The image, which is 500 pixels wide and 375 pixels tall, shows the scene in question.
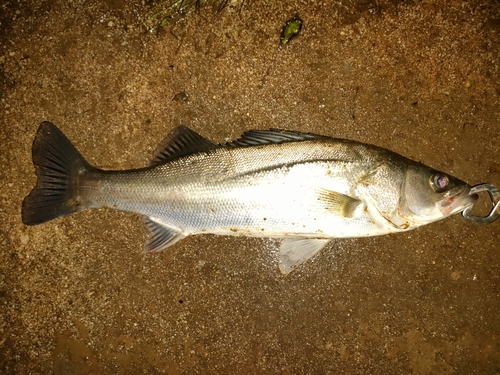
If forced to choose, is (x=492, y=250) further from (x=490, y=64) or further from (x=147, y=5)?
(x=147, y=5)

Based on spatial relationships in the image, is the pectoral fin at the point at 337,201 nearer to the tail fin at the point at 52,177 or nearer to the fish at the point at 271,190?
the fish at the point at 271,190

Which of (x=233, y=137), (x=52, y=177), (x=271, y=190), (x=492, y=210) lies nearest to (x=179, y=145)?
(x=233, y=137)

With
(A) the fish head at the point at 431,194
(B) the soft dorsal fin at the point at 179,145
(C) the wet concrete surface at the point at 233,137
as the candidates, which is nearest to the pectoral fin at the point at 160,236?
(C) the wet concrete surface at the point at 233,137

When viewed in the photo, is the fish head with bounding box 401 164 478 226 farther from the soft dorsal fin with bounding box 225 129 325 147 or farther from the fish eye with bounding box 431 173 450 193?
the soft dorsal fin with bounding box 225 129 325 147

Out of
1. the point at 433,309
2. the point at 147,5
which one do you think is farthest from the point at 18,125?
the point at 433,309

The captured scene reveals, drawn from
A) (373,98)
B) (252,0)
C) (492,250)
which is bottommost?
(492,250)

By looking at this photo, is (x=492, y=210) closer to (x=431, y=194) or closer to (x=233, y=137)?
(x=431, y=194)
